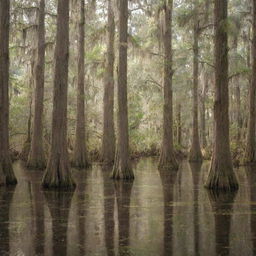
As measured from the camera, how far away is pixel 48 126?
24078 millimetres

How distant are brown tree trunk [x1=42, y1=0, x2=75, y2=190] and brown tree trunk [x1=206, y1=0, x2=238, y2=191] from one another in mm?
3943

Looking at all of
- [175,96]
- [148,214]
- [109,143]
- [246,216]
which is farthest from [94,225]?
[175,96]

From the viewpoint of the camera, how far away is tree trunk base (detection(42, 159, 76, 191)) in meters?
11.5

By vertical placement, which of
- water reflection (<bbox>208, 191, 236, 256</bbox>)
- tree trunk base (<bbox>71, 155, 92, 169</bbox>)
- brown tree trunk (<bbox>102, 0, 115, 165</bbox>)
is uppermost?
brown tree trunk (<bbox>102, 0, 115, 165</bbox>)

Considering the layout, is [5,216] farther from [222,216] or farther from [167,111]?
[167,111]

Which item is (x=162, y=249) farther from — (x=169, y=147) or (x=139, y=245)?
(x=169, y=147)

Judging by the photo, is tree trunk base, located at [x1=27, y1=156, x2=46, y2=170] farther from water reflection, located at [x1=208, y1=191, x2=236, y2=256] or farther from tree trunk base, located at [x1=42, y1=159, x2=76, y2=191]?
water reflection, located at [x1=208, y1=191, x2=236, y2=256]

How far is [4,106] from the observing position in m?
12.7

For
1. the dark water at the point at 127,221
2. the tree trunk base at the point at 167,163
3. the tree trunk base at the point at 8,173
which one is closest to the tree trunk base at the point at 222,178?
the dark water at the point at 127,221

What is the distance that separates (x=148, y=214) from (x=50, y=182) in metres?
4.22

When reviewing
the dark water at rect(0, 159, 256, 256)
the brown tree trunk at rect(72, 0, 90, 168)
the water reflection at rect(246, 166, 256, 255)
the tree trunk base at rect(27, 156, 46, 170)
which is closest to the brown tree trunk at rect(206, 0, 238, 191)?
the dark water at rect(0, 159, 256, 256)

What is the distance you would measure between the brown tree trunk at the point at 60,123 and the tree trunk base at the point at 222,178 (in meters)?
3.84

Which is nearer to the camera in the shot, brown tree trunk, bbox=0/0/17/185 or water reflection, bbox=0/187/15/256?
water reflection, bbox=0/187/15/256

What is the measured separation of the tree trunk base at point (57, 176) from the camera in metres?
11.5
